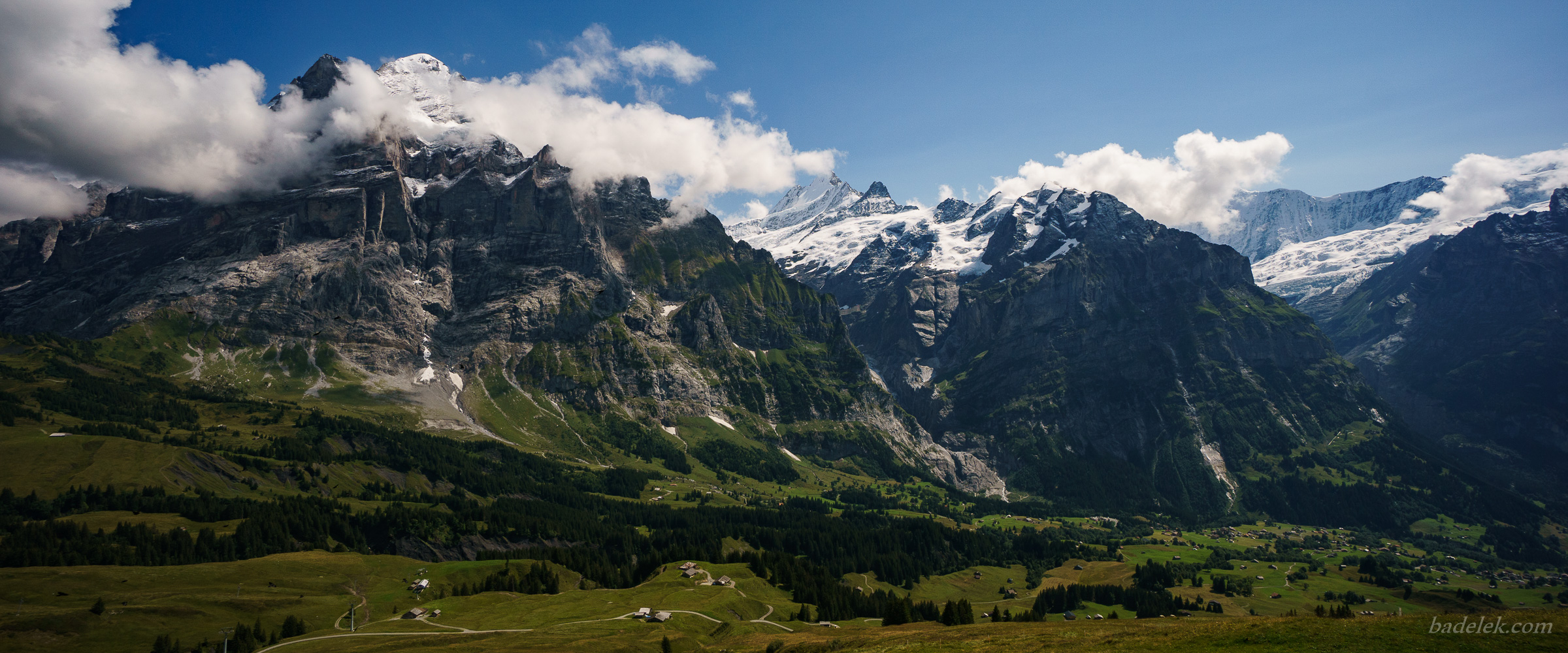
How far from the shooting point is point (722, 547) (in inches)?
7741

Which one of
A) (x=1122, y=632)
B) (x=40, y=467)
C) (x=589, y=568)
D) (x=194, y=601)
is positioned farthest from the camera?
(x=40, y=467)

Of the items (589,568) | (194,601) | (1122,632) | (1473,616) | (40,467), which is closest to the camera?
(1473,616)

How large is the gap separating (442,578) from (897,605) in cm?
9260

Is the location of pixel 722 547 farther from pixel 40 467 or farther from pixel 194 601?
pixel 40 467

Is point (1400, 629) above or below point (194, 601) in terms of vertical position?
above

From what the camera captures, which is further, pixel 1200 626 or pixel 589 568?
pixel 589 568

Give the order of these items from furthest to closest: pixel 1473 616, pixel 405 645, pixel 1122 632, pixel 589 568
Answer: pixel 589 568, pixel 405 645, pixel 1122 632, pixel 1473 616

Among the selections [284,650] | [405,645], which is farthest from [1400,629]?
[284,650]

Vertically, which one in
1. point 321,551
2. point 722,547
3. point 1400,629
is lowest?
point 722,547

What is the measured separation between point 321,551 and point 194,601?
157ft

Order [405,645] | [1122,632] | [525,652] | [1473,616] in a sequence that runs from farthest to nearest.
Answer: [405,645] → [525,652] → [1122,632] → [1473,616]

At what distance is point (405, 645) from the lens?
9506 cm

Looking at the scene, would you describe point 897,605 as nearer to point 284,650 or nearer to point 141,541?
point 284,650

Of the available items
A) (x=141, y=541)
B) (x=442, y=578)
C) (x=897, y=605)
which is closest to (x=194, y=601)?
(x=442, y=578)
